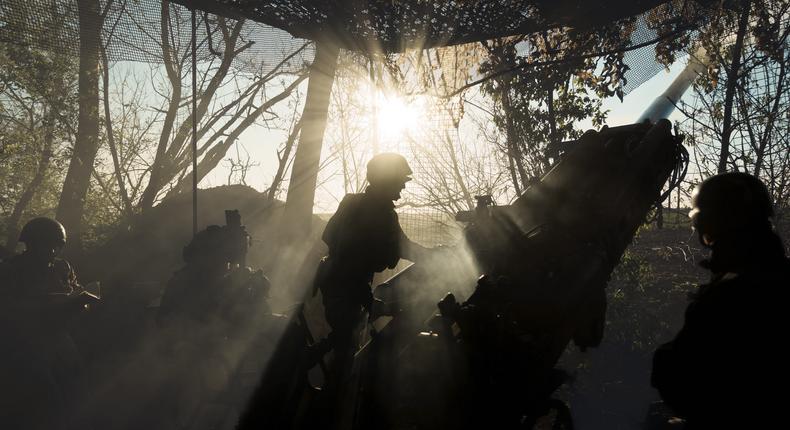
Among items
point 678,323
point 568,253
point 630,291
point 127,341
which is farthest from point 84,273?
point 568,253

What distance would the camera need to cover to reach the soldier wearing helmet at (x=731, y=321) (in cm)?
206

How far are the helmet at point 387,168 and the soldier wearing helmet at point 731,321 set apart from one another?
4.70ft

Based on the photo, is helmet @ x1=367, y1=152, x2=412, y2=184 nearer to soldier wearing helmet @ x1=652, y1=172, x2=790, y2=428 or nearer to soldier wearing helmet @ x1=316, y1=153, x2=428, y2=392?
soldier wearing helmet @ x1=316, y1=153, x2=428, y2=392

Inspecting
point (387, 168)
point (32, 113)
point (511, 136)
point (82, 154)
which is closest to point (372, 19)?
point (387, 168)

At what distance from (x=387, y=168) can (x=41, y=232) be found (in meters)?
3.58

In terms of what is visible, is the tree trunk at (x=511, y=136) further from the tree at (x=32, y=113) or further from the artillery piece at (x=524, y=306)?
the tree at (x=32, y=113)

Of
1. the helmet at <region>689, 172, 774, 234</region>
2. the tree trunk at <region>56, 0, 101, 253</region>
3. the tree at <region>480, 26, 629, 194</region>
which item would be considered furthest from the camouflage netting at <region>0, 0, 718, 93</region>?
the tree trunk at <region>56, 0, 101, 253</region>

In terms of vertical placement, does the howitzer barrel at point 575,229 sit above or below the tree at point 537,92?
below

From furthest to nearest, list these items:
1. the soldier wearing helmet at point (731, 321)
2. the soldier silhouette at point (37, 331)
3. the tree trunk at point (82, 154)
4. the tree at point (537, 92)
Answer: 1. the tree trunk at point (82, 154)
2. the tree at point (537, 92)
3. the soldier silhouette at point (37, 331)
4. the soldier wearing helmet at point (731, 321)

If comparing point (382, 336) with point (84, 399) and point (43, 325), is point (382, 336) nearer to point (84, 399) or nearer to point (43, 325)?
point (43, 325)

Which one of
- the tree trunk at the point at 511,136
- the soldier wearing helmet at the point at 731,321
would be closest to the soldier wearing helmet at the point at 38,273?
the soldier wearing helmet at the point at 731,321

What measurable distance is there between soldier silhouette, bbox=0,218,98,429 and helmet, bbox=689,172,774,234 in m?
4.96

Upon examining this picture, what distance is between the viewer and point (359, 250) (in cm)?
321

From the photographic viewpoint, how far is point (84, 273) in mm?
15242
